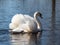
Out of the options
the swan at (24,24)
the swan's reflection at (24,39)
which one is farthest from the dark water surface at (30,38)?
the swan at (24,24)

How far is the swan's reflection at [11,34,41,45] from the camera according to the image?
11.9 metres

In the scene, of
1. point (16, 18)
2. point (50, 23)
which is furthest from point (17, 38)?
point (50, 23)

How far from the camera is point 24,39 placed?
1259 cm

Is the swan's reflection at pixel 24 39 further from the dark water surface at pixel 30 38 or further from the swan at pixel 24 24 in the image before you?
the swan at pixel 24 24

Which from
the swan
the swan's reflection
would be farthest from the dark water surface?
the swan

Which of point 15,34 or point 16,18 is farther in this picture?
point 16,18

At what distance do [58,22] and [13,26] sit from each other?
289cm

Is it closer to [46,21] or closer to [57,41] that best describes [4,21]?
[46,21]

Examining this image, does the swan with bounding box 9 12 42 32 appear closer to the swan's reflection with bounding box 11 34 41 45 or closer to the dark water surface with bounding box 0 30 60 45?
the dark water surface with bounding box 0 30 60 45

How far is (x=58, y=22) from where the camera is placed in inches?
655

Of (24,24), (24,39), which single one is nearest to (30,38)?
(24,39)

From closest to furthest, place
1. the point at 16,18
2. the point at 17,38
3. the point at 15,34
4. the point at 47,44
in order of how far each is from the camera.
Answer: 1. the point at 47,44
2. the point at 17,38
3. the point at 15,34
4. the point at 16,18

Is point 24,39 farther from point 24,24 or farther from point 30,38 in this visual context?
point 24,24

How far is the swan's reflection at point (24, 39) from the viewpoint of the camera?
38.9 feet
